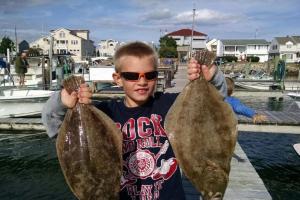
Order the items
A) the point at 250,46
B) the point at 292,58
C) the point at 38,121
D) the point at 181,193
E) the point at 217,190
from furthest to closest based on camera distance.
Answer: the point at 250,46 < the point at 292,58 < the point at 38,121 < the point at 181,193 < the point at 217,190

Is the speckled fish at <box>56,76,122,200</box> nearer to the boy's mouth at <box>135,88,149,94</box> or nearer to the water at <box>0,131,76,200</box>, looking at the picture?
the boy's mouth at <box>135,88,149,94</box>

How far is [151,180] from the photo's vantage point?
8.91ft

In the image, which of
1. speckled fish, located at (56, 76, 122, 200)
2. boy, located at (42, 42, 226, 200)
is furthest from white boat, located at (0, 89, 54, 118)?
speckled fish, located at (56, 76, 122, 200)

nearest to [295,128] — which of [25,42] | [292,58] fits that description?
[292,58]

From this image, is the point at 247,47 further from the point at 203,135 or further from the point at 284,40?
the point at 203,135

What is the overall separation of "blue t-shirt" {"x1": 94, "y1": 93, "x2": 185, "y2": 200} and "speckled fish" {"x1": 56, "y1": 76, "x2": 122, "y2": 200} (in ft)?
1.11

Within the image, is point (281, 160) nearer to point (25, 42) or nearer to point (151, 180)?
point (151, 180)

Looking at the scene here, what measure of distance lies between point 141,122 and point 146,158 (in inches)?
11.5

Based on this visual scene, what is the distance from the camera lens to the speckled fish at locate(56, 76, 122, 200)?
2.33 metres

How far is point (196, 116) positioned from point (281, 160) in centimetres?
1040

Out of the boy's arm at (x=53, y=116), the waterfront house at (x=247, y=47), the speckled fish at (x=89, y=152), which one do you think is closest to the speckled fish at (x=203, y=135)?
the speckled fish at (x=89, y=152)

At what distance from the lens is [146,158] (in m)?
2.73

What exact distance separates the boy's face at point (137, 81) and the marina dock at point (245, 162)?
3.82 m

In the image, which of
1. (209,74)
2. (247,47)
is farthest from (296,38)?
(209,74)
